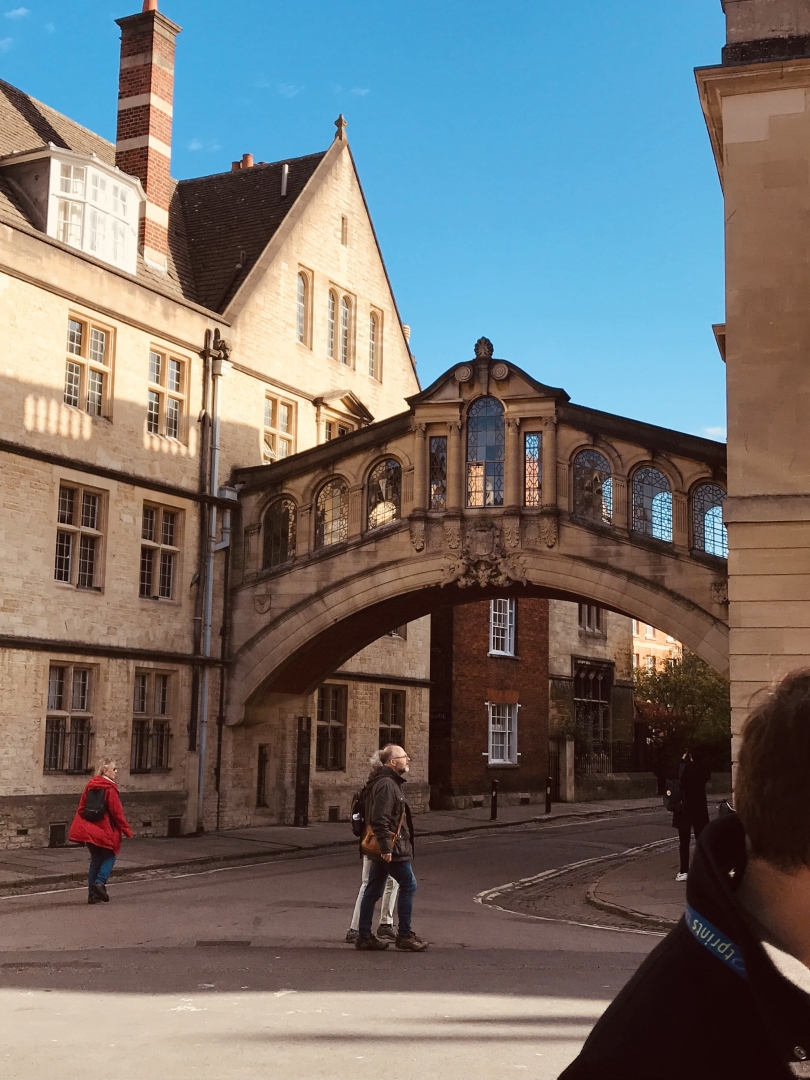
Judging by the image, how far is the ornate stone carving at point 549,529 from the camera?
22.8 m

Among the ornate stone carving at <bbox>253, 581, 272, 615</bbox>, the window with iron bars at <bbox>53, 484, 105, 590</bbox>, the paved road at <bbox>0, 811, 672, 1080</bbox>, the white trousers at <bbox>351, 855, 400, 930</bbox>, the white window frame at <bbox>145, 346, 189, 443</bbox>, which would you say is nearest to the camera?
the paved road at <bbox>0, 811, 672, 1080</bbox>

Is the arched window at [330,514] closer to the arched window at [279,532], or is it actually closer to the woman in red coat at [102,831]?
the arched window at [279,532]

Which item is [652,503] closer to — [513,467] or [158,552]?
[513,467]

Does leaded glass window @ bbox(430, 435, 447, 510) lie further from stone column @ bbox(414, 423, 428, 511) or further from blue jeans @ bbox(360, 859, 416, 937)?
blue jeans @ bbox(360, 859, 416, 937)

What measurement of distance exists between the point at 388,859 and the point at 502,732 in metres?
24.8

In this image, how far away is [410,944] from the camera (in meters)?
11.2

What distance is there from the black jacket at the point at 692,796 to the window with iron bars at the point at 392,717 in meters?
14.1

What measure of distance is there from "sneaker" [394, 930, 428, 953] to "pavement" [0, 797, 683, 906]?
4569 millimetres

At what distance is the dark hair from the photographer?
1699mm

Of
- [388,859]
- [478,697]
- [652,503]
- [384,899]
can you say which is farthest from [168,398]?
[388,859]

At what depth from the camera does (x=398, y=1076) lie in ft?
20.7

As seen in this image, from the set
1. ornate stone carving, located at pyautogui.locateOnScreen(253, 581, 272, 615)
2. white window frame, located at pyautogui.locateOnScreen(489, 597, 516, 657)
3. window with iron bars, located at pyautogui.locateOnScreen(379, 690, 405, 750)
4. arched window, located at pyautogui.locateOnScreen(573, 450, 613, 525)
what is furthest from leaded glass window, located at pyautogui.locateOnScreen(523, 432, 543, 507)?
white window frame, located at pyautogui.locateOnScreen(489, 597, 516, 657)

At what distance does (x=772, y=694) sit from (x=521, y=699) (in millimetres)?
34826

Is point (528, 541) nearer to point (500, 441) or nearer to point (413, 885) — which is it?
point (500, 441)
